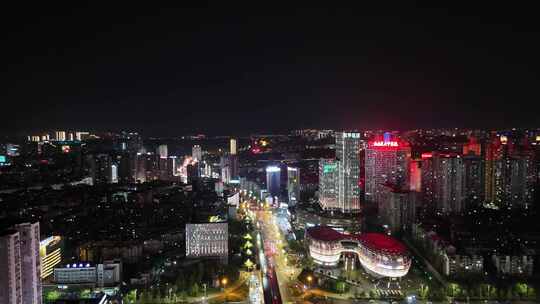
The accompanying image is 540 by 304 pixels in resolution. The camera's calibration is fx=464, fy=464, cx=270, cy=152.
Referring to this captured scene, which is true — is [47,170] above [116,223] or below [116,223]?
above

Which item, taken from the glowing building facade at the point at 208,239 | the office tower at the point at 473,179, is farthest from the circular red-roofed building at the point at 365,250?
the office tower at the point at 473,179

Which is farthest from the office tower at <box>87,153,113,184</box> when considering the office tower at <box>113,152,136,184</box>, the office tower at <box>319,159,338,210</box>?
the office tower at <box>319,159,338,210</box>

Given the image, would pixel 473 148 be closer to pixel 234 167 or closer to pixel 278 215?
pixel 278 215

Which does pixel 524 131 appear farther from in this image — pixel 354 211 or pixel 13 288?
pixel 13 288

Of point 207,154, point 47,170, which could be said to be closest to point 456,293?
point 47,170

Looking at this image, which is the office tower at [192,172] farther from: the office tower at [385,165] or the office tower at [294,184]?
the office tower at [385,165]

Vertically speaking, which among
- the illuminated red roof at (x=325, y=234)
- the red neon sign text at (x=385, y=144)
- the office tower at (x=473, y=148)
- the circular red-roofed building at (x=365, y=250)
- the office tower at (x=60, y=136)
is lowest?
the circular red-roofed building at (x=365, y=250)

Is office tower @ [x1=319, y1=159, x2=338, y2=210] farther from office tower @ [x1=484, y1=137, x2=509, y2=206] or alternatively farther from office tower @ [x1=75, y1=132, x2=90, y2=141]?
office tower @ [x1=75, y1=132, x2=90, y2=141]
